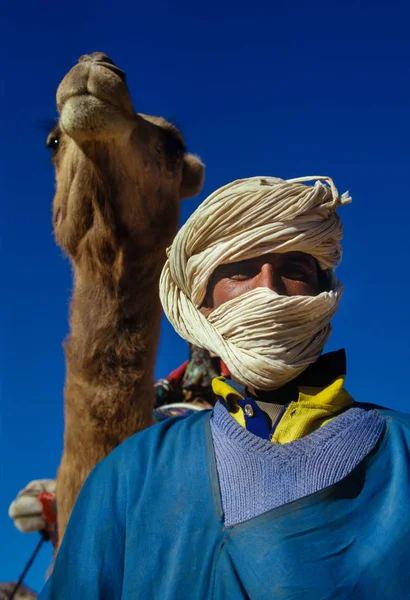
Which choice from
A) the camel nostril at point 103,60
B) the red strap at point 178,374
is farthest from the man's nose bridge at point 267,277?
the red strap at point 178,374

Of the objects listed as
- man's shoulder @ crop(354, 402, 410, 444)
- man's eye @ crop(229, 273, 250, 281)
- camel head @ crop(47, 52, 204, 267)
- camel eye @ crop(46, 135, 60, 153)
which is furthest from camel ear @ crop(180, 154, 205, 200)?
man's shoulder @ crop(354, 402, 410, 444)

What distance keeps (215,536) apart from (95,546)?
275 millimetres

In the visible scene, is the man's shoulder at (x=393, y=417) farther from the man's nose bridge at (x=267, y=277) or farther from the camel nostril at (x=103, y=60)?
the camel nostril at (x=103, y=60)

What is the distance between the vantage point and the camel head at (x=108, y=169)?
296 cm

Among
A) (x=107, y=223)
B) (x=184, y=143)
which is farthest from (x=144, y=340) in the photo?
(x=184, y=143)

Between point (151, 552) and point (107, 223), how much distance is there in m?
2.30

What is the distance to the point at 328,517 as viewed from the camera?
1.20 meters

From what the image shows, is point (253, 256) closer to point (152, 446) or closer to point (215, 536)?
point (152, 446)

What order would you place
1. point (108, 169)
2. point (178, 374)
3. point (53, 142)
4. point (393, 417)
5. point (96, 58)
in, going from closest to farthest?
point (393, 417)
point (96, 58)
point (108, 169)
point (53, 142)
point (178, 374)

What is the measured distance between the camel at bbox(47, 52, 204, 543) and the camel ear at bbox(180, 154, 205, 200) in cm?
30

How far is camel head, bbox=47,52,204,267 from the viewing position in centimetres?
296

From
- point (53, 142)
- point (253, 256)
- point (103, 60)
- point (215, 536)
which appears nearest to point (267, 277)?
point (253, 256)

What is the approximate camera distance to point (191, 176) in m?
4.07

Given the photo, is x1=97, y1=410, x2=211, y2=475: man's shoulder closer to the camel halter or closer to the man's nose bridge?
the camel halter
